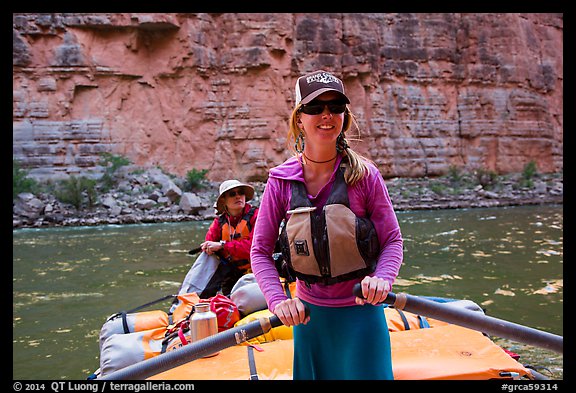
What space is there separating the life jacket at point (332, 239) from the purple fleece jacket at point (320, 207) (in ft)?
0.11

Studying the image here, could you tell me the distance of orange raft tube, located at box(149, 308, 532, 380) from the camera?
98.6 inches

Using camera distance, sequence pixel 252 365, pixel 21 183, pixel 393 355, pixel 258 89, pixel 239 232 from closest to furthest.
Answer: pixel 252 365 < pixel 393 355 < pixel 239 232 < pixel 21 183 < pixel 258 89

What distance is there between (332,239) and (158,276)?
688cm

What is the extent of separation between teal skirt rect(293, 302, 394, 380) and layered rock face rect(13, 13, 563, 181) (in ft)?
72.8

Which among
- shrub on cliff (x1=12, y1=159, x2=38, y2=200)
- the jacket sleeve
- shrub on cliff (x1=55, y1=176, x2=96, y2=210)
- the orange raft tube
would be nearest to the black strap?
the orange raft tube

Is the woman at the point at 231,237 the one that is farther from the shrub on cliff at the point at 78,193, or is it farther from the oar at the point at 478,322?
the shrub on cliff at the point at 78,193

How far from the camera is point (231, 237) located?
4355 mm

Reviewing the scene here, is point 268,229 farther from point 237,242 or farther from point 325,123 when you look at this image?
point 237,242

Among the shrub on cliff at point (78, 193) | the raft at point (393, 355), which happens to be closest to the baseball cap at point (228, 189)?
the raft at point (393, 355)

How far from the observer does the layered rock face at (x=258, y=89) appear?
22.5 metres

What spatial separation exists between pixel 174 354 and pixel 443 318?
1.05m

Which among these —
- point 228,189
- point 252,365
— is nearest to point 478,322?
point 252,365

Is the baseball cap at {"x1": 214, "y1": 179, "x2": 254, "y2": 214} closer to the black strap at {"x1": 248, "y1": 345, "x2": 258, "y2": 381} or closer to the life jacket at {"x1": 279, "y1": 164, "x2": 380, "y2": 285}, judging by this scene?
the black strap at {"x1": 248, "y1": 345, "x2": 258, "y2": 381}

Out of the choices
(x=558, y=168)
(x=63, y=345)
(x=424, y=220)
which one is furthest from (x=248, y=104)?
(x=63, y=345)
